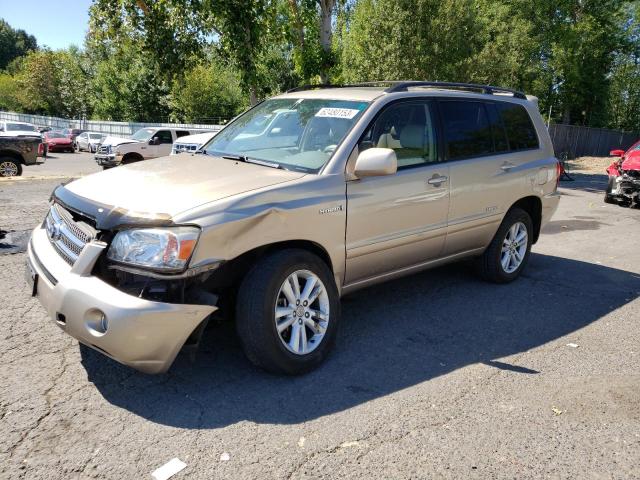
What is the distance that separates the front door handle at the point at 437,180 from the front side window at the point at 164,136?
17496 millimetres

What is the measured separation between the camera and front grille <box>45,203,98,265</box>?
3.23 m

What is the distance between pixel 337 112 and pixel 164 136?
1760cm

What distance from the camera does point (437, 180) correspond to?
14.6ft

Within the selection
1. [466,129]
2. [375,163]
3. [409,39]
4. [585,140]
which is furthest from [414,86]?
[585,140]

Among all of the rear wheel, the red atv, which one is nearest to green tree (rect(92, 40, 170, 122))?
the rear wheel

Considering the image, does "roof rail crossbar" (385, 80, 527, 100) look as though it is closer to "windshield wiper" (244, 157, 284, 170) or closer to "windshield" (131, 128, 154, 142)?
"windshield wiper" (244, 157, 284, 170)

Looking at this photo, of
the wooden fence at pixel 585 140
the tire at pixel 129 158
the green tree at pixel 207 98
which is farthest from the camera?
the green tree at pixel 207 98

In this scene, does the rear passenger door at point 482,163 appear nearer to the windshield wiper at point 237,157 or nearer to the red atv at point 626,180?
the windshield wiper at point 237,157

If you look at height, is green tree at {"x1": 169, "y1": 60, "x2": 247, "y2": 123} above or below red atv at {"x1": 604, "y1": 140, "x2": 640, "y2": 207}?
above

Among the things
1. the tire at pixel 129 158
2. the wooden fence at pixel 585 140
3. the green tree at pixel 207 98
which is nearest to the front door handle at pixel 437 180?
the tire at pixel 129 158

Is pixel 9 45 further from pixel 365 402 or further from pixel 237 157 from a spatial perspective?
pixel 365 402

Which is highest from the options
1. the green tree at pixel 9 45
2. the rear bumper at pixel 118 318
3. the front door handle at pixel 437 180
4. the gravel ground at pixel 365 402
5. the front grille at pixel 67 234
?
the green tree at pixel 9 45

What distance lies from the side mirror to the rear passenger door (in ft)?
3.69

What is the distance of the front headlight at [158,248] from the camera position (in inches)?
117
